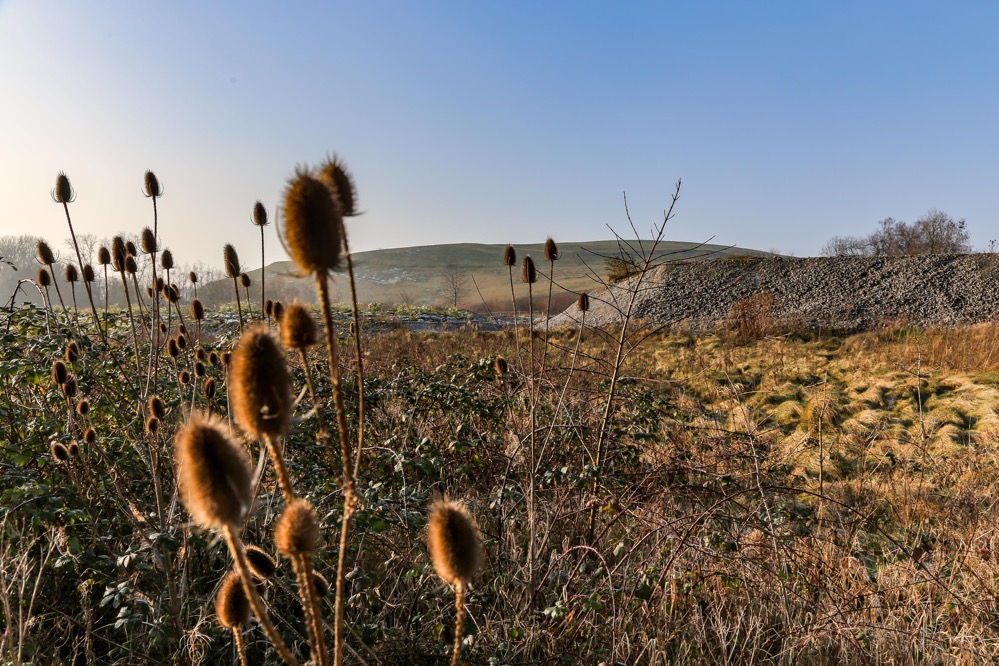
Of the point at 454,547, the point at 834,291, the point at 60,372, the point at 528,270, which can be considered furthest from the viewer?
the point at 834,291

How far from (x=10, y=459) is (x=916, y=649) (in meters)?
4.76

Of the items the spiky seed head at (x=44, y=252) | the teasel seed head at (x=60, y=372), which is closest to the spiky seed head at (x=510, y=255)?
the teasel seed head at (x=60, y=372)

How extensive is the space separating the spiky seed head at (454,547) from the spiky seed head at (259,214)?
292 cm

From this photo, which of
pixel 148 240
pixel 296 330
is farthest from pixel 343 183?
pixel 148 240

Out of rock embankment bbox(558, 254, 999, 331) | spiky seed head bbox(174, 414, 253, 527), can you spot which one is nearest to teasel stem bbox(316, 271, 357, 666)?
spiky seed head bbox(174, 414, 253, 527)

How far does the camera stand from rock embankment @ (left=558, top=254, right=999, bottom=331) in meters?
14.4

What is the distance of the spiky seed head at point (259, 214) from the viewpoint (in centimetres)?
360

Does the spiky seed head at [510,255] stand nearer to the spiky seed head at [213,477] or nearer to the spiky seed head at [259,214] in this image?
the spiky seed head at [259,214]

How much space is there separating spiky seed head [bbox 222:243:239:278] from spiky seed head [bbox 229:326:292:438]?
10.4 ft

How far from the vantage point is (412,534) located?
10.5ft

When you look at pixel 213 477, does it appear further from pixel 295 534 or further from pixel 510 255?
pixel 510 255

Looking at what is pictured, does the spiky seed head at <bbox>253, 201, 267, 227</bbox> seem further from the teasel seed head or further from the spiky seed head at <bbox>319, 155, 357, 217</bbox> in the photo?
the spiky seed head at <bbox>319, 155, 357, 217</bbox>

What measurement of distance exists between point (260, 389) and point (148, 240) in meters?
3.60

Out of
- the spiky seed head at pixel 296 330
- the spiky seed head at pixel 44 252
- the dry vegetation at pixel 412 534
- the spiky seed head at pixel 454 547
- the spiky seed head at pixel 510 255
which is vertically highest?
the spiky seed head at pixel 44 252
